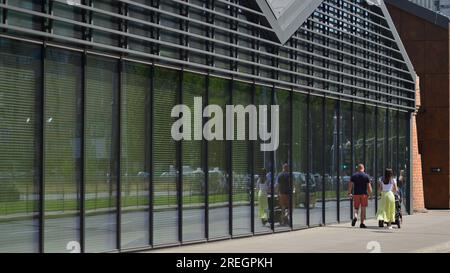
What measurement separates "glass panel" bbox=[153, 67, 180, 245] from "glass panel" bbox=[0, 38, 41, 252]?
10.5 ft

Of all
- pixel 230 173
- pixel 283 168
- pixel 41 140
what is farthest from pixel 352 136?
pixel 41 140

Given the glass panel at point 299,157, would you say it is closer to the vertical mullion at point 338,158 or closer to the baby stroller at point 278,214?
the baby stroller at point 278,214

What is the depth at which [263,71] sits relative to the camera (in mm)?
19703

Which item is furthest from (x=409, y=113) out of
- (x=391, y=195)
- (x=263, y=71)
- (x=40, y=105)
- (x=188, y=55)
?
(x=40, y=105)

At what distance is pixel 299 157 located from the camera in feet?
69.9

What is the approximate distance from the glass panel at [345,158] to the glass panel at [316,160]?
1.47m

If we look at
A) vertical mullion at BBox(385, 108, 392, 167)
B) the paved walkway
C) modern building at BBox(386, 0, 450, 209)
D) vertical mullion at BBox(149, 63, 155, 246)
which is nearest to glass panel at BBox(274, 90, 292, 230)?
the paved walkway

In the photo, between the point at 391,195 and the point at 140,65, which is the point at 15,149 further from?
the point at 391,195

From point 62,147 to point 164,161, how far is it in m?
2.90

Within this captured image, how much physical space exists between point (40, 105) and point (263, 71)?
24.8 feet

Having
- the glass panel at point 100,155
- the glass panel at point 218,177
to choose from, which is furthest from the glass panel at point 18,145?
the glass panel at point 218,177

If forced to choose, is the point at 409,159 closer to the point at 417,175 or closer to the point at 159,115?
the point at 417,175

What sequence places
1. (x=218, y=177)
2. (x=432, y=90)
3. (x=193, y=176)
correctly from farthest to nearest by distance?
(x=432, y=90) → (x=218, y=177) → (x=193, y=176)

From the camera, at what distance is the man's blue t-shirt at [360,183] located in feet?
73.7
